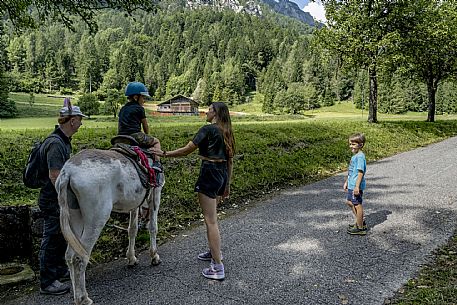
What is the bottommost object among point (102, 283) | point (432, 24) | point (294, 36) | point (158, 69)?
point (102, 283)

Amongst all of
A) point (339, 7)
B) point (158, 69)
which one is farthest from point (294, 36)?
point (339, 7)

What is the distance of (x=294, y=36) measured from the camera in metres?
172

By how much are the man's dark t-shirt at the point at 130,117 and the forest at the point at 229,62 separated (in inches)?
702

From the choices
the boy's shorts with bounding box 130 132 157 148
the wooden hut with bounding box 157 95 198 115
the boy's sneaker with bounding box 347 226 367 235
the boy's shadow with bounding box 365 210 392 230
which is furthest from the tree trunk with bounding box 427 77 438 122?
the wooden hut with bounding box 157 95 198 115

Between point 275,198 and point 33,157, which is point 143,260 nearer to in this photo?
point 33,157

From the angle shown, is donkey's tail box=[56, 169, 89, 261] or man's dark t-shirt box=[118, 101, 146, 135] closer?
donkey's tail box=[56, 169, 89, 261]

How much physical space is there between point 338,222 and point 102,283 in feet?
15.2

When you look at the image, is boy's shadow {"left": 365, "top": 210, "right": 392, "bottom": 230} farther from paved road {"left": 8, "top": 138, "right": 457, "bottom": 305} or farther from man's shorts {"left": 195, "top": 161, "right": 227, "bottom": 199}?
man's shorts {"left": 195, "top": 161, "right": 227, "bottom": 199}

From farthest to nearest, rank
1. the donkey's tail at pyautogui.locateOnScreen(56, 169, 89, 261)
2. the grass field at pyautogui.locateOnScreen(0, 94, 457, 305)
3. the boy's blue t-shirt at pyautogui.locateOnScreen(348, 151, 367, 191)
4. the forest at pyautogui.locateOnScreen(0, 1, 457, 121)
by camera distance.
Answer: the forest at pyautogui.locateOnScreen(0, 1, 457, 121)
the boy's blue t-shirt at pyautogui.locateOnScreen(348, 151, 367, 191)
the grass field at pyautogui.locateOnScreen(0, 94, 457, 305)
the donkey's tail at pyautogui.locateOnScreen(56, 169, 89, 261)

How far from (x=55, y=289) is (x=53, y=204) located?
3.45 feet

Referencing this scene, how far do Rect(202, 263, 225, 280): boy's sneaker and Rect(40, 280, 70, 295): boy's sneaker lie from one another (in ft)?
5.79

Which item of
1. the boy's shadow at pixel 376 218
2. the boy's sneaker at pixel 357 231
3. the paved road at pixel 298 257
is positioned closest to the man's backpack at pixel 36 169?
the paved road at pixel 298 257

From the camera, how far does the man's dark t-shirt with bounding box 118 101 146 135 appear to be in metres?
6.29

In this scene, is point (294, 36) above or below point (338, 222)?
above
